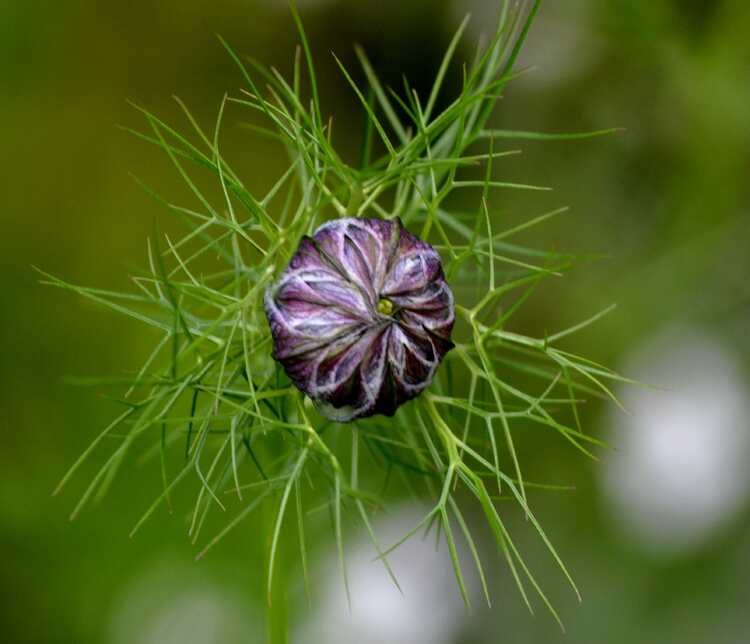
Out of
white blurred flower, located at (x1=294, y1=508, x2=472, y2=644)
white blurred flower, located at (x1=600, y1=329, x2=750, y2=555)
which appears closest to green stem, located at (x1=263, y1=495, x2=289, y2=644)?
white blurred flower, located at (x1=294, y1=508, x2=472, y2=644)

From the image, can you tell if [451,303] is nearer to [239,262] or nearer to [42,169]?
[239,262]

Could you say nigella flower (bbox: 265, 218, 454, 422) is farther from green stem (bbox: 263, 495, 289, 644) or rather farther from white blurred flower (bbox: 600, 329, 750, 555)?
white blurred flower (bbox: 600, 329, 750, 555)

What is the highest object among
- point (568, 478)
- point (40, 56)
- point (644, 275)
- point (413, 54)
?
point (40, 56)

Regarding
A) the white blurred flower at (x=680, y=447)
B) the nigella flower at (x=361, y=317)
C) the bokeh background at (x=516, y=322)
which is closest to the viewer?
the nigella flower at (x=361, y=317)

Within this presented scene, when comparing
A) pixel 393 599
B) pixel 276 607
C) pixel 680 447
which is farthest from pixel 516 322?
pixel 276 607

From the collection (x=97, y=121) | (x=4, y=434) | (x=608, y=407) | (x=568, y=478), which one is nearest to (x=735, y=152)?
(x=608, y=407)

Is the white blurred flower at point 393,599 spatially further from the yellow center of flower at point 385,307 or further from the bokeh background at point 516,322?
the yellow center of flower at point 385,307

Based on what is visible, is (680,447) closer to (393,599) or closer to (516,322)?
(516,322)

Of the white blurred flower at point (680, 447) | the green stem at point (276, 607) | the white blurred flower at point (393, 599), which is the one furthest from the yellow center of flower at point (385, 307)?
the white blurred flower at point (680, 447)
